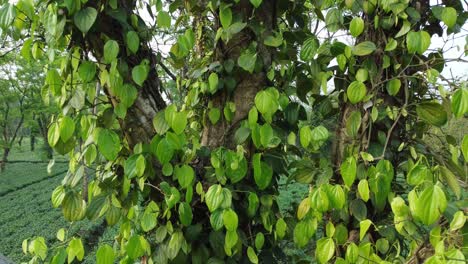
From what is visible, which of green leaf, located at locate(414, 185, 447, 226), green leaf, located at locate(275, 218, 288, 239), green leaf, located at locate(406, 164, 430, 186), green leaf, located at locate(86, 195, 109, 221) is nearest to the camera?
green leaf, located at locate(414, 185, 447, 226)

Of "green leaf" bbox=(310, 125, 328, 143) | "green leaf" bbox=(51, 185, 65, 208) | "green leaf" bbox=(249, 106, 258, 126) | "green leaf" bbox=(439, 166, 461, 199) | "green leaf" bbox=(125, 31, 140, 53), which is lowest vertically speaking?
"green leaf" bbox=(439, 166, 461, 199)

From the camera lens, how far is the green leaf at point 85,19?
2.99 ft

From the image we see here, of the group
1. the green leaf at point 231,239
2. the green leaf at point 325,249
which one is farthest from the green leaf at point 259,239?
the green leaf at point 325,249

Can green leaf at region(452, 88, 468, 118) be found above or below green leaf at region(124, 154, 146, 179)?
above

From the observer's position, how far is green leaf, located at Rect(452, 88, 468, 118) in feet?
2.42

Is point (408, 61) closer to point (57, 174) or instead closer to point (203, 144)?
point (203, 144)

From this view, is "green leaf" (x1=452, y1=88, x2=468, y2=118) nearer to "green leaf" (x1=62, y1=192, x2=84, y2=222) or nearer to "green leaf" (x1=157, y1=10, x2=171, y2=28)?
"green leaf" (x1=157, y1=10, x2=171, y2=28)

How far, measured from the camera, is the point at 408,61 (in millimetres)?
1062

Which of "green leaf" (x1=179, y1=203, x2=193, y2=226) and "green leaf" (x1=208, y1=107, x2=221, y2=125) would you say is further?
"green leaf" (x1=208, y1=107, x2=221, y2=125)

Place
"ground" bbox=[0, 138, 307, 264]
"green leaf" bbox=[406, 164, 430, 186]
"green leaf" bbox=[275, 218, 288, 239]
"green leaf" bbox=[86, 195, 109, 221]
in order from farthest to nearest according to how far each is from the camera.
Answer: "ground" bbox=[0, 138, 307, 264] → "green leaf" bbox=[275, 218, 288, 239] → "green leaf" bbox=[86, 195, 109, 221] → "green leaf" bbox=[406, 164, 430, 186]

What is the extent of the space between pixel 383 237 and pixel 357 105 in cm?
37

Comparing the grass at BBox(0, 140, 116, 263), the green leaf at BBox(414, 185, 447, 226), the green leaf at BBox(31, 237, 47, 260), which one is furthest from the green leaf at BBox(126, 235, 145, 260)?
the grass at BBox(0, 140, 116, 263)

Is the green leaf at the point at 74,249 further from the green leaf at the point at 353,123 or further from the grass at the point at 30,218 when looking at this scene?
the grass at the point at 30,218

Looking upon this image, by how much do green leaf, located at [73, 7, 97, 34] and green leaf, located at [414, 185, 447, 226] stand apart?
0.76 metres
